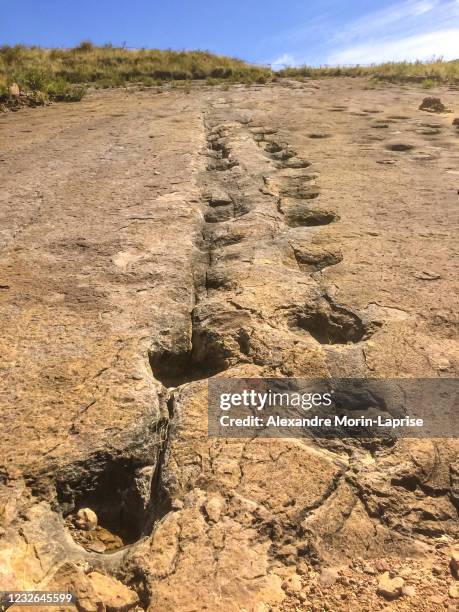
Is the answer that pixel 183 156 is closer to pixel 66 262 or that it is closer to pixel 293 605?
pixel 66 262

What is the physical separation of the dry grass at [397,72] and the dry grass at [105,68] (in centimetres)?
76

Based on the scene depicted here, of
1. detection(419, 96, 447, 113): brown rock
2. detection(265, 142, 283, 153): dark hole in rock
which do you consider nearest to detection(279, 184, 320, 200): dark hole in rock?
detection(265, 142, 283, 153): dark hole in rock

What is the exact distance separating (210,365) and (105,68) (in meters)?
8.55

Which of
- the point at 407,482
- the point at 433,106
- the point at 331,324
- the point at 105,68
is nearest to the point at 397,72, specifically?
the point at 433,106

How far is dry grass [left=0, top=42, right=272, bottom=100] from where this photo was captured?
6973 millimetres

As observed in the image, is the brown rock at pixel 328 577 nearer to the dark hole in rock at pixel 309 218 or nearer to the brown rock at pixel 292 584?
the brown rock at pixel 292 584

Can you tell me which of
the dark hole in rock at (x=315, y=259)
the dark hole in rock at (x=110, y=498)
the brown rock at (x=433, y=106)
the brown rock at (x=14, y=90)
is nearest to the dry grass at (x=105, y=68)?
the brown rock at (x=14, y=90)

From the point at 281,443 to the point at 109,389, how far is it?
520mm

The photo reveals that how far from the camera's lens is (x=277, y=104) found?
581cm

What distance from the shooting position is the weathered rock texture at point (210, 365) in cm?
111

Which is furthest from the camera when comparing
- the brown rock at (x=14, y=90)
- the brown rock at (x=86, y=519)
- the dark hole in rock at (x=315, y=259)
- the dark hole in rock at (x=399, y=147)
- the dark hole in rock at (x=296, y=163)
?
the brown rock at (x=14, y=90)

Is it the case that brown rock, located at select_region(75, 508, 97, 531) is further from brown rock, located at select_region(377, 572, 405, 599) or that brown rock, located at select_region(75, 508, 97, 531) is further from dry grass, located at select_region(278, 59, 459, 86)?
dry grass, located at select_region(278, 59, 459, 86)

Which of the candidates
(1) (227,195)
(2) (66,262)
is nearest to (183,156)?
(1) (227,195)

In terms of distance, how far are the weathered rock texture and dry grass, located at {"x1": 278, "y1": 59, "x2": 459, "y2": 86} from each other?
5812mm
